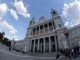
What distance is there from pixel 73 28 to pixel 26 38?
60.2ft

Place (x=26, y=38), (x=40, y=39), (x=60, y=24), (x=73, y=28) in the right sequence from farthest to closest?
1. (x=26, y=38)
2. (x=40, y=39)
3. (x=60, y=24)
4. (x=73, y=28)

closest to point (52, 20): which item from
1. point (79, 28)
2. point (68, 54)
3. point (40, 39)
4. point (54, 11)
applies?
point (54, 11)

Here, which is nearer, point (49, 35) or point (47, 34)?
point (49, 35)

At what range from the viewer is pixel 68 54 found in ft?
57.1

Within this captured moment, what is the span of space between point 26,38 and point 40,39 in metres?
5.89

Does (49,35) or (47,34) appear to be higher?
(47,34)

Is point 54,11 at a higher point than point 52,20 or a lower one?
Result: higher

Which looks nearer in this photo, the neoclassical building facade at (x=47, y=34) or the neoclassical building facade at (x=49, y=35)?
the neoclassical building facade at (x=49, y=35)

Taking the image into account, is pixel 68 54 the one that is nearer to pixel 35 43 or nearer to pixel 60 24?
pixel 60 24

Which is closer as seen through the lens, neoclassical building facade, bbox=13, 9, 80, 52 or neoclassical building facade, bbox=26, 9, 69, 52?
neoclassical building facade, bbox=13, 9, 80, 52

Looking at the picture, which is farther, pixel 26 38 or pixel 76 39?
pixel 26 38

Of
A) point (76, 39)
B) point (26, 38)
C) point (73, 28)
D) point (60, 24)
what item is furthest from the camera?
point (26, 38)

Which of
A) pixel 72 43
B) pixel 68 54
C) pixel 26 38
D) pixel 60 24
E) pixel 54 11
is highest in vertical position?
pixel 54 11

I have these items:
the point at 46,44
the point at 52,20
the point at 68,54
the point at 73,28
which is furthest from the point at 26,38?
the point at 68,54
